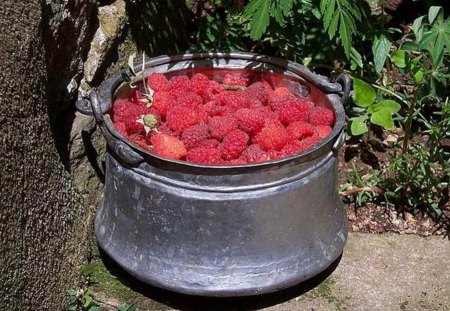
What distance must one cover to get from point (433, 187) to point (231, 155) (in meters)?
0.95

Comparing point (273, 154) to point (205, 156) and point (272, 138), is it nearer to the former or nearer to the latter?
point (272, 138)

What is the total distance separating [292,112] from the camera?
7.73 feet

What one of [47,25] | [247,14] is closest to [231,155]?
A: [247,14]

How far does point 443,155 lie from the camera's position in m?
2.90

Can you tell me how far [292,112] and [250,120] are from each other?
149 mm

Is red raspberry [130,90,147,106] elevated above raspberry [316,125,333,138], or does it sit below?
below

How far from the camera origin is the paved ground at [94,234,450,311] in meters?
2.40

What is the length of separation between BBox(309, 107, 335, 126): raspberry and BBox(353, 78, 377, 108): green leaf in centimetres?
49

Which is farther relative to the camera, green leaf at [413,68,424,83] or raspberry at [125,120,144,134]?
green leaf at [413,68,424,83]

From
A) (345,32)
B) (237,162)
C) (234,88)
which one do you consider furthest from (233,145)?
(345,32)

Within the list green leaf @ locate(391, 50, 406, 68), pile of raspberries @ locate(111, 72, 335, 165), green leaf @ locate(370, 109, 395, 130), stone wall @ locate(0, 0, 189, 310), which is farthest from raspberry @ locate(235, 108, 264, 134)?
green leaf @ locate(391, 50, 406, 68)

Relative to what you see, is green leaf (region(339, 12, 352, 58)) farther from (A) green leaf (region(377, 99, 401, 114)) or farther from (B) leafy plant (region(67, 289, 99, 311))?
(B) leafy plant (region(67, 289, 99, 311))

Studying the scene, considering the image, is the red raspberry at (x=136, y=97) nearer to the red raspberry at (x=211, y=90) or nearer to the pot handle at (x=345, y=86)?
the red raspberry at (x=211, y=90)

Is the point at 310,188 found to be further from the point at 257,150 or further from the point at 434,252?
the point at 434,252
